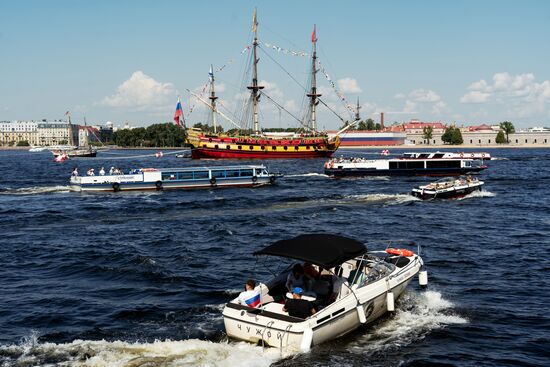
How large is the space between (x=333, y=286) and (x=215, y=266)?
36.9 feet

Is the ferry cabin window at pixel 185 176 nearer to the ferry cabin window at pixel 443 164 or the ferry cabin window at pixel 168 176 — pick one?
the ferry cabin window at pixel 168 176

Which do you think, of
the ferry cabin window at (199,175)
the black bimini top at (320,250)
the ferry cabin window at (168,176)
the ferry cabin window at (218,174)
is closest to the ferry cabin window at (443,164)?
the ferry cabin window at (218,174)

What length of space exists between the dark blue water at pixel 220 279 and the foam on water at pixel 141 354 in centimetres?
6

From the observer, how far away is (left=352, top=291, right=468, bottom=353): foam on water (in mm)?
17109

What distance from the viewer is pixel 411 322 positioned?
18891 millimetres

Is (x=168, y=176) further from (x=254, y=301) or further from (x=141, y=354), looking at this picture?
A: (x=141, y=354)

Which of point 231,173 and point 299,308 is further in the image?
point 231,173

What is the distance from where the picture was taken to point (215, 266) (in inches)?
1077

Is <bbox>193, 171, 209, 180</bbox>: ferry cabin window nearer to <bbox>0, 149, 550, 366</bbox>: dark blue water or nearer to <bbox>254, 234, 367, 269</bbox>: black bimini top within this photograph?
<bbox>0, 149, 550, 366</bbox>: dark blue water

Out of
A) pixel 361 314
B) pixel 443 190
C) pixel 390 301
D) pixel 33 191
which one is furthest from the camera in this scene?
pixel 33 191

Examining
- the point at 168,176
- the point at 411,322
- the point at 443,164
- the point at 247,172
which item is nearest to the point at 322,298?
the point at 411,322

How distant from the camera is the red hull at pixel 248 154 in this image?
12738 centimetres

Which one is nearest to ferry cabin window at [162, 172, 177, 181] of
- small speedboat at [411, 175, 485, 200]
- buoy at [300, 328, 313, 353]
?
small speedboat at [411, 175, 485, 200]

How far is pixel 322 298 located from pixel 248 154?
111 m
